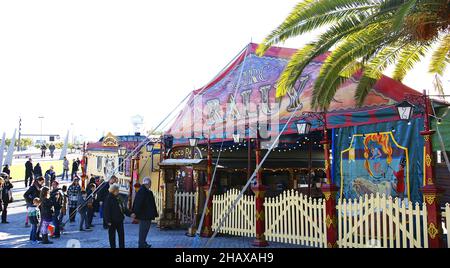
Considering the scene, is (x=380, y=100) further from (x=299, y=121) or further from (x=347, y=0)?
(x=347, y=0)

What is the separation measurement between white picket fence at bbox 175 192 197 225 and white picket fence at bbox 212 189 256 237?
1.65 meters

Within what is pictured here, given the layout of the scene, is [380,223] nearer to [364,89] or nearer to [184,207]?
[364,89]

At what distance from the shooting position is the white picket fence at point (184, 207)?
12570mm

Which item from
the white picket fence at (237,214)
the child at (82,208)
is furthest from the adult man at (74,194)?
the white picket fence at (237,214)

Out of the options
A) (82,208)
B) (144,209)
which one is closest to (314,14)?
(144,209)

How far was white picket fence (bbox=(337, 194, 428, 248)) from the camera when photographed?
6938 mm

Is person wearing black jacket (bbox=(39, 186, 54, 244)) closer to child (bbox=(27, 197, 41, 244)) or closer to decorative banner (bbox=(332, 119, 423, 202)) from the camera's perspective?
child (bbox=(27, 197, 41, 244))

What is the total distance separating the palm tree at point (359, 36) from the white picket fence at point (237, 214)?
9.75 feet

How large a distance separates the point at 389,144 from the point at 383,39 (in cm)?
235

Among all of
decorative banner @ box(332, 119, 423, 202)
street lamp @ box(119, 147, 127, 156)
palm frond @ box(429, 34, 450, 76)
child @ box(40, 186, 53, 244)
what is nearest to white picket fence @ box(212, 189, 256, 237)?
decorative banner @ box(332, 119, 423, 202)

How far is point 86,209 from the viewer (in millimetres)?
12203

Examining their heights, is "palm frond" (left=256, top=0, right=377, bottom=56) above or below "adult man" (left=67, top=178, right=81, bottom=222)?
above

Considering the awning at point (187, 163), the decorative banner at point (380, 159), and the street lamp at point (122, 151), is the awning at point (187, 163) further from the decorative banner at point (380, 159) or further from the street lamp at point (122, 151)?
the street lamp at point (122, 151)
